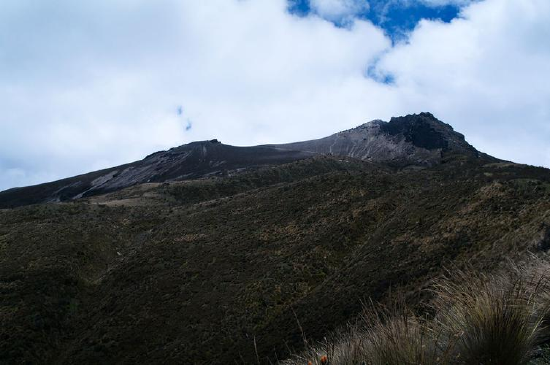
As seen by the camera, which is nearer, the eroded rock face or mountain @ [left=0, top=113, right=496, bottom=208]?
mountain @ [left=0, top=113, right=496, bottom=208]

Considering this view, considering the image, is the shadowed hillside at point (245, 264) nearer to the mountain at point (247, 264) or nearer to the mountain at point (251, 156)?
the mountain at point (247, 264)

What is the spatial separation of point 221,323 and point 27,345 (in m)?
15.0

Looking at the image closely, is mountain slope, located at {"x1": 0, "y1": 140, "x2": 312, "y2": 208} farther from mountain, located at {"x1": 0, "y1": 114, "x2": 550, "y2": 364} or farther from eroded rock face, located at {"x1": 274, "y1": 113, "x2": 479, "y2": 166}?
mountain, located at {"x1": 0, "y1": 114, "x2": 550, "y2": 364}

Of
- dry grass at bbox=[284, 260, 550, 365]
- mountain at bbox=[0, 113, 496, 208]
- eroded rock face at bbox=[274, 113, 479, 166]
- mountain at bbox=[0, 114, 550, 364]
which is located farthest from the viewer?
eroded rock face at bbox=[274, 113, 479, 166]

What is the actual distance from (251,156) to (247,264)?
127 metres

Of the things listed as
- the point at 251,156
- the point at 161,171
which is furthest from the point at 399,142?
the point at 161,171

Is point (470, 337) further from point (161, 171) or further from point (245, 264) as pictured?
point (161, 171)

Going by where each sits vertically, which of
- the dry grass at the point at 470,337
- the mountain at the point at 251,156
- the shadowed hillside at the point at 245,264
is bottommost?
the shadowed hillside at the point at 245,264

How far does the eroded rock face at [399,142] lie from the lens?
161500mm

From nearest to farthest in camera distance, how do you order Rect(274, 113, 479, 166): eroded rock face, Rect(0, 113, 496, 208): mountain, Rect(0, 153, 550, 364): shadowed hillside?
Rect(0, 153, 550, 364): shadowed hillside < Rect(0, 113, 496, 208): mountain < Rect(274, 113, 479, 166): eroded rock face

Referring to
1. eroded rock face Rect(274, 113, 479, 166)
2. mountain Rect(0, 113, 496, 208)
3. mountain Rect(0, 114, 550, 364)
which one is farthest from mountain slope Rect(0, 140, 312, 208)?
mountain Rect(0, 114, 550, 364)

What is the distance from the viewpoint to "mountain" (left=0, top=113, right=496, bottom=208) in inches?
5709

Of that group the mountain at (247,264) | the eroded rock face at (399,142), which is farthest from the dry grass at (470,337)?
the eroded rock face at (399,142)

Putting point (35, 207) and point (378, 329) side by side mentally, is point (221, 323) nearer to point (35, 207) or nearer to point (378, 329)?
point (378, 329)
